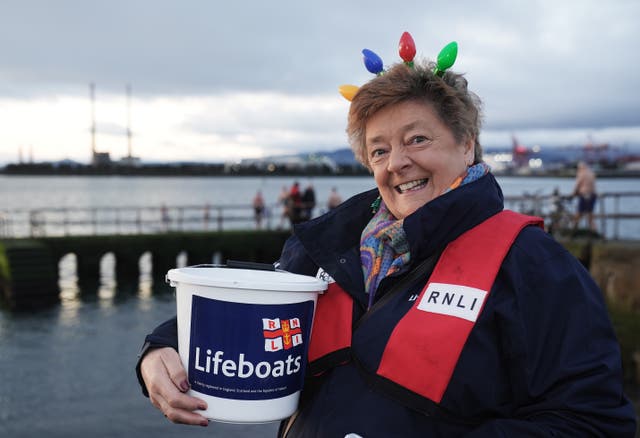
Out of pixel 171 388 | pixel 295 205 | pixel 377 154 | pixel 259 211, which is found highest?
pixel 377 154

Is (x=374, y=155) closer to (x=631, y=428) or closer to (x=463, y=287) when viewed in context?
(x=463, y=287)

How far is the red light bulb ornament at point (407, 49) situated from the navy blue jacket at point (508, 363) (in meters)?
0.51

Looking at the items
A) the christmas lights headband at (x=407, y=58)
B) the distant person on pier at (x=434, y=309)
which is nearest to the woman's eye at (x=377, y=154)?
the distant person on pier at (x=434, y=309)

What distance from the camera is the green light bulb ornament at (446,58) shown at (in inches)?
81.1

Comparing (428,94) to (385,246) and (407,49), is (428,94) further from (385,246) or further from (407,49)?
(385,246)

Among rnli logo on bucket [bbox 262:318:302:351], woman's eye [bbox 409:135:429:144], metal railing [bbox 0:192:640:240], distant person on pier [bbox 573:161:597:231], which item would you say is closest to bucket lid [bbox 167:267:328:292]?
rnli logo on bucket [bbox 262:318:302:351]

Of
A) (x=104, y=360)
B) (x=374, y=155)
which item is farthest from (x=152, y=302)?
(x=374, y=155)

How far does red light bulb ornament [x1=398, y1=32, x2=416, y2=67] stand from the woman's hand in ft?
4.29

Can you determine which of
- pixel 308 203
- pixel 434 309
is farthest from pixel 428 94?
pixel 308 203

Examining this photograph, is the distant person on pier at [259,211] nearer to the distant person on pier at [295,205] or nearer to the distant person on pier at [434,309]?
the distant person on pier at [295,205]

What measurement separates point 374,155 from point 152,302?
760 inches

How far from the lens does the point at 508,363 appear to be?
5.59 ft

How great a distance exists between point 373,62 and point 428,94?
248mm

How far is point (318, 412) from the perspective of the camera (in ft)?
6.50
